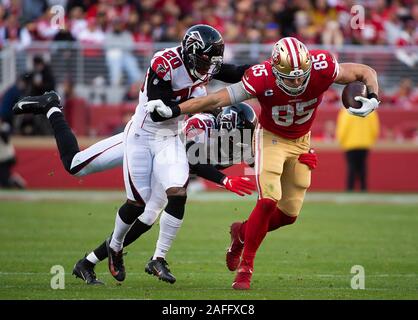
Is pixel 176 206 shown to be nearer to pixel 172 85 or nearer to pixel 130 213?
pixel 130 213

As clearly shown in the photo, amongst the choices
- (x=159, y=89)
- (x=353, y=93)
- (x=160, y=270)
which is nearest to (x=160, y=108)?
(x=159, y=89)

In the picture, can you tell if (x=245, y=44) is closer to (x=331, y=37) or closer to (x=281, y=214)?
(x=331, y=37)

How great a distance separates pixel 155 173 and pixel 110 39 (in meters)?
10.2

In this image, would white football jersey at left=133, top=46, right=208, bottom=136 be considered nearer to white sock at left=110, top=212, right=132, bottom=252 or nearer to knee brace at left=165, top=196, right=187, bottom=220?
knee brace at left=165, top=196, right=187, bottom=220

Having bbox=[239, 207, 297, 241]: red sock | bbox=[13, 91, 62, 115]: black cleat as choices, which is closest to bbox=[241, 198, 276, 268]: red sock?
bbox=[239, 207, 297, 241]: red sock

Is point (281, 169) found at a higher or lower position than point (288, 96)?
lower

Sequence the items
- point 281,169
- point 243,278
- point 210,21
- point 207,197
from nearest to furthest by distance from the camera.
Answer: point 243,278, point 281,169, point 207,197, point 210,21

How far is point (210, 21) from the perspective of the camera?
18.3 metres

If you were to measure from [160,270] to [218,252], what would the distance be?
2.66m

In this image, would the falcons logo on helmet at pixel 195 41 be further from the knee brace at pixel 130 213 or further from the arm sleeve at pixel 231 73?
the knee brace at pixel 130 213

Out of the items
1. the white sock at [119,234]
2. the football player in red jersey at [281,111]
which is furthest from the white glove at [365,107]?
the white sock at [119,234]

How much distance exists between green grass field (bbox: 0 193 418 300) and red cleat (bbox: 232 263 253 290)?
0.10m

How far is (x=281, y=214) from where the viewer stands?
27.3ft
